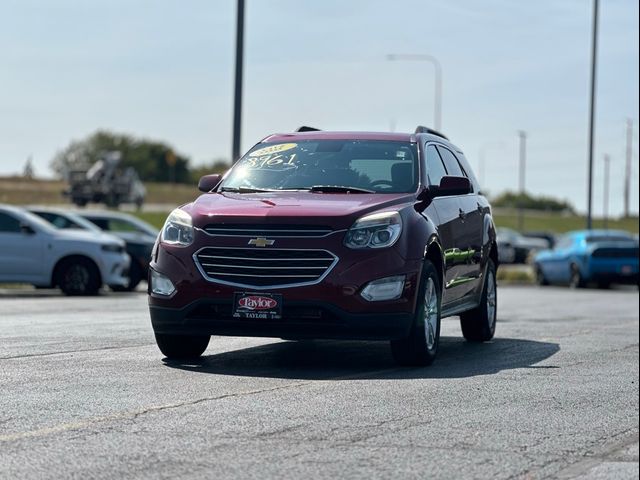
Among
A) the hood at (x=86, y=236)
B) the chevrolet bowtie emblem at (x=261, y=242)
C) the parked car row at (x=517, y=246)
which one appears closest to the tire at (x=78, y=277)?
the hood at (x=86, y=236)

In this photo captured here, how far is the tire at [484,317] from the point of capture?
45.9ft

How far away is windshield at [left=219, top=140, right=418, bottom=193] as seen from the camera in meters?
11.7

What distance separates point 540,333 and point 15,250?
1087 cm

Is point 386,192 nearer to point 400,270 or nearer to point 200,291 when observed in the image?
point 400,270

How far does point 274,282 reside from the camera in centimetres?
1061

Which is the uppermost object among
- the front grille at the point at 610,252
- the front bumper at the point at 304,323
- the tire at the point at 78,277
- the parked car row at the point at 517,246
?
the front bumper at the point at 304,323

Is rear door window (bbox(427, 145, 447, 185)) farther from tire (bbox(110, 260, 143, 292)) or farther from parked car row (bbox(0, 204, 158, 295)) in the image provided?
tire (bbox(110, 260, 143, 292))

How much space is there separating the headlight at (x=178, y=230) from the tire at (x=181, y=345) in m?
0.75

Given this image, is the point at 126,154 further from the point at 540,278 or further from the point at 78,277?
the point at 78,277

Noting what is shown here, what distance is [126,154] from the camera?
477ft

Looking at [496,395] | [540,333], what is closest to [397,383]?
[496,395]

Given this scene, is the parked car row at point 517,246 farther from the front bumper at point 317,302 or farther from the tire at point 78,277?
the front bumper at point 317,302

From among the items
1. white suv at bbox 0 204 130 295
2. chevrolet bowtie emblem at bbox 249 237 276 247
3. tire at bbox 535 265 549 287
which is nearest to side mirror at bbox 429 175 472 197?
chevrolet bowtie emblem at bbox 249 237 276 247

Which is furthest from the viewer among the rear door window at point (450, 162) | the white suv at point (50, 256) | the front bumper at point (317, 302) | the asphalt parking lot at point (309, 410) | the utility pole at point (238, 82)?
the utility pole at point (238, 82)
